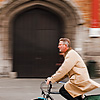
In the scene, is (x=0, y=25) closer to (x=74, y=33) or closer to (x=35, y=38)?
(x=35, y=38)

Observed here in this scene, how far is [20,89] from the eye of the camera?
844 centimetres

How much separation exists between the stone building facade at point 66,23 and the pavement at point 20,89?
0.82 metres

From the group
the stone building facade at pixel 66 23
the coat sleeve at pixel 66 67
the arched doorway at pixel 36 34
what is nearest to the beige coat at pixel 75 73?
the coat sleeve at pixel 66 67

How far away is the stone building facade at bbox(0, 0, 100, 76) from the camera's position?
1018 cm

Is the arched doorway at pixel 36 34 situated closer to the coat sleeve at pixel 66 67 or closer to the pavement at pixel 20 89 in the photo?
the pavement at pixel 20 89

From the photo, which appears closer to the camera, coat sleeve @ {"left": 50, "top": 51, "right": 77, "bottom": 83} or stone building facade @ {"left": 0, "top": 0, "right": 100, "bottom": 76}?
coat sleeve @ {"left": 50, "top": 51, "right": 77, "bottom": 83}

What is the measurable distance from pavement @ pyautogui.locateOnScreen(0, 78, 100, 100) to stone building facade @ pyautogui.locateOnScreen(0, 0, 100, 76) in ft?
2.69

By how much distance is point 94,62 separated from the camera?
33.1 ft

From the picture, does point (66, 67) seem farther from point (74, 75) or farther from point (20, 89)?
point (20, 89)

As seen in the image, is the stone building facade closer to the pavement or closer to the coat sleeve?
the pavement

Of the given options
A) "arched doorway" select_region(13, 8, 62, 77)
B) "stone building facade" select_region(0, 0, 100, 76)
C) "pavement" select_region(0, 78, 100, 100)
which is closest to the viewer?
"pavement" select_region(0, 78, 100, 100)

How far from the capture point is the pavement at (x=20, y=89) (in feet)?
24.3

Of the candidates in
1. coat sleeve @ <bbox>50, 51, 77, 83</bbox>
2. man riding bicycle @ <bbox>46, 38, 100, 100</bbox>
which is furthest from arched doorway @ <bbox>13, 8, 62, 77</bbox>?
coat sleeve @ <bbox>50, 51, 77, 83</bbox>

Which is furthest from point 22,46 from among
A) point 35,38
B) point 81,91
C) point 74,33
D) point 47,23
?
point 81,91
